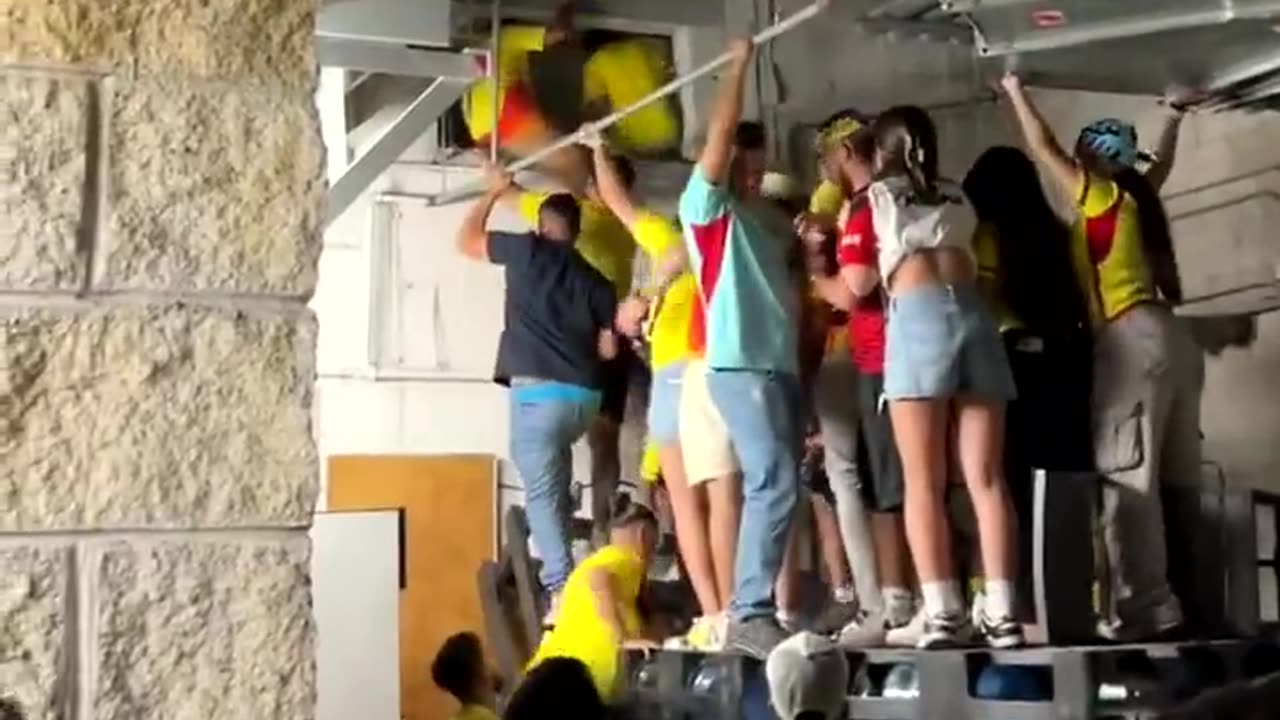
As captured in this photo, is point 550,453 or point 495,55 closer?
point 495,55

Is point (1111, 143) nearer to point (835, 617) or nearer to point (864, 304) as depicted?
point (864, 304)

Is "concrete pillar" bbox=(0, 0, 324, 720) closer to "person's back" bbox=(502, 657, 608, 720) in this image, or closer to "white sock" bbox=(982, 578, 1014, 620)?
"person's back" bbox=(502, 657, 608, 720)

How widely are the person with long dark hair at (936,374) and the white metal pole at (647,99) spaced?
1.23 ft

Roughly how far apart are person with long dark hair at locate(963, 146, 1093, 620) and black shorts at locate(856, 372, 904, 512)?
0.24 meters

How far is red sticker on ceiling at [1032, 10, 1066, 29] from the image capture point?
10.5ft

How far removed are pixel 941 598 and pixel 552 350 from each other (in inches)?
62.1

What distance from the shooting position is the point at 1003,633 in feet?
10.3

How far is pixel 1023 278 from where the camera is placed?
12.1 ft

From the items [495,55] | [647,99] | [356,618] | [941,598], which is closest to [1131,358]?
[941,598]

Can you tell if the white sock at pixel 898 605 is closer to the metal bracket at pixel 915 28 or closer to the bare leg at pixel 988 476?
the bare leg at pixel 988 476

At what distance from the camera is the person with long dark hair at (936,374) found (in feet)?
10.7

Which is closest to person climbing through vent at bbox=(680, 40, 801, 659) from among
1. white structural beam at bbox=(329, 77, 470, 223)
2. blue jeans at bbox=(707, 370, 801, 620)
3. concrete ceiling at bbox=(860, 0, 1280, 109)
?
blue jeans at bbox=(707, 370, 801, 620)

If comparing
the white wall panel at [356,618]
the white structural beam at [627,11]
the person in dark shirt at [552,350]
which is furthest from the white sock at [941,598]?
the white wall panel at [356,618]

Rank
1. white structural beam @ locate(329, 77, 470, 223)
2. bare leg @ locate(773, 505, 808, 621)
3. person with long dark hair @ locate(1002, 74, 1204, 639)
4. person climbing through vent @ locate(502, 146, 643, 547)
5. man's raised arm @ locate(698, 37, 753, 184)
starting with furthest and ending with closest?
person climbing through vent @ locate(502, 146, 643, 547), white structural beam @ locate(329, 77, 470, 223), bare leg @ locate(773, 505, 808, 621), person with long dark hair @ locate(1002, 74, 1204, 639), man's raised arm @ locate(698, 37, 753, 184)
